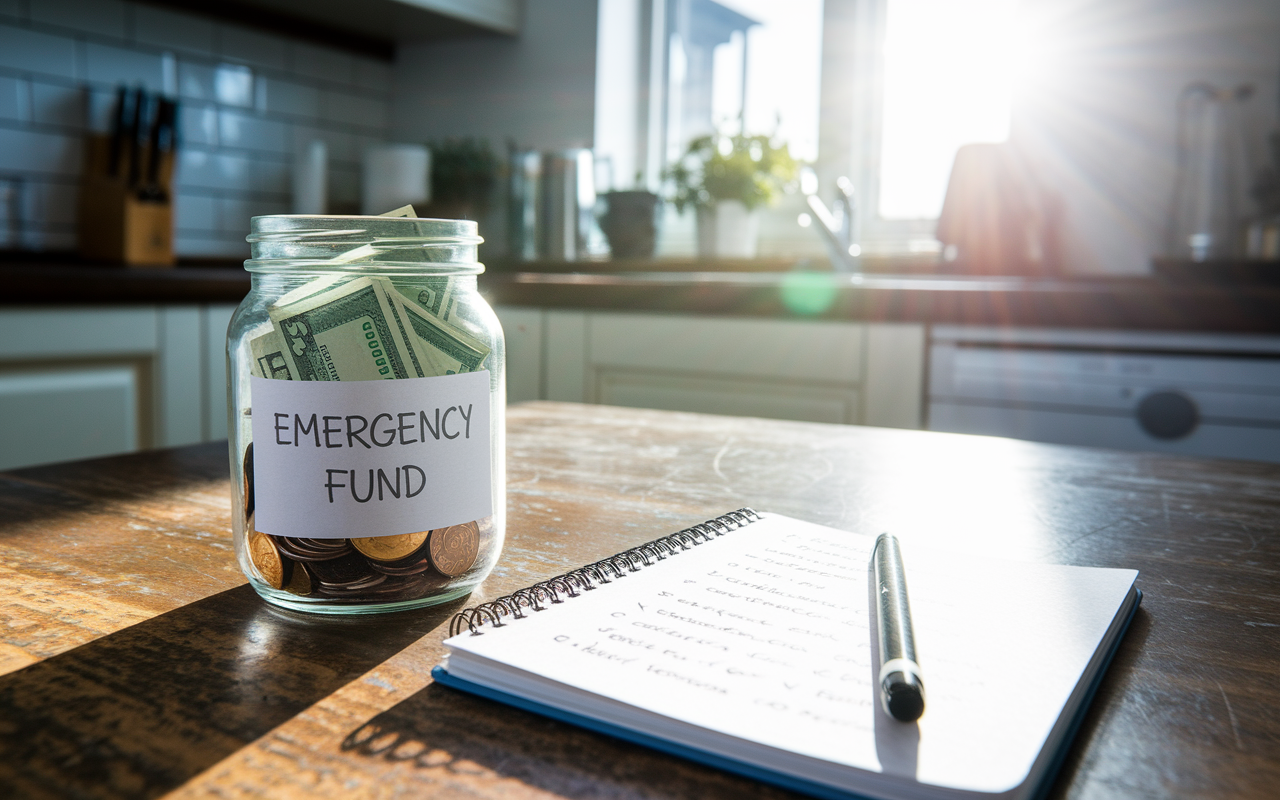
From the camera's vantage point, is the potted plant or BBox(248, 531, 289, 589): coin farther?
the potted plant

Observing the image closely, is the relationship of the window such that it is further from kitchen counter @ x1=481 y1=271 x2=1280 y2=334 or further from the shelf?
the shelf

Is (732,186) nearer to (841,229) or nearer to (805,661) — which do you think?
(841,229)

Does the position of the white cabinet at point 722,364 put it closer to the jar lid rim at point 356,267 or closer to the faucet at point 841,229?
the faucet at point 841,229

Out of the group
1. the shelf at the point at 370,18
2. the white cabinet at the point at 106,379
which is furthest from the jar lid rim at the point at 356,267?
the shelf at the point at 370,18

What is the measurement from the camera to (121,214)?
2.24 metres

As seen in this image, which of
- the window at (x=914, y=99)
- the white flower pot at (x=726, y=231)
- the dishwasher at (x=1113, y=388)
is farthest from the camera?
the white flower pot at (x=726, y=231)

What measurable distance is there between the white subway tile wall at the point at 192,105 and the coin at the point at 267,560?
230 cm

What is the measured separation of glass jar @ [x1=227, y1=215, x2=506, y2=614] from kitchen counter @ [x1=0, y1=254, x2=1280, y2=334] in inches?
47.8

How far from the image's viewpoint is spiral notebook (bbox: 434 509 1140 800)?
270 mm

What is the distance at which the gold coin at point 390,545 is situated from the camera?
1.31ft

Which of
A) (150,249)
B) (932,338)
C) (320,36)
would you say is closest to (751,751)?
(932,338)

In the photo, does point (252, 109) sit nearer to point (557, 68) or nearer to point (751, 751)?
point (557, 68)

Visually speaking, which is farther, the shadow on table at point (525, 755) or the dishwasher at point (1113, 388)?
the dishwasher at point (1113, 388)

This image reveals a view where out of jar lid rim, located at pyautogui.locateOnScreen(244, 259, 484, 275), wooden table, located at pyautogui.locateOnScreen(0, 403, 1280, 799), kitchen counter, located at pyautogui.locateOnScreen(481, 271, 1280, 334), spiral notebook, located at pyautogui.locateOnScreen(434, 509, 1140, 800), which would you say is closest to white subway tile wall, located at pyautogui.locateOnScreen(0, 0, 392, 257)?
kitchen counter, located at pyautogui.locateOnScreen(481, 271, 1280, 334)
